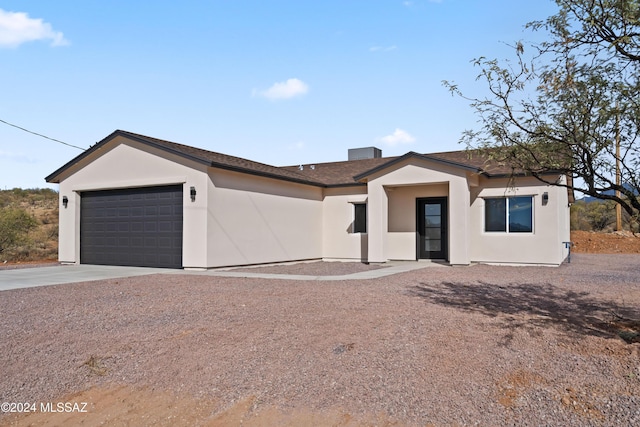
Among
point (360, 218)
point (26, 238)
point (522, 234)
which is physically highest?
point (360, 218)

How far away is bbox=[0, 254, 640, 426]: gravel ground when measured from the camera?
369 centimetres

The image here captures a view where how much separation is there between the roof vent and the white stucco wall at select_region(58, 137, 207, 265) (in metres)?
11.5

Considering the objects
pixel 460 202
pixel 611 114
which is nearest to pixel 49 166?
pixel 460 202

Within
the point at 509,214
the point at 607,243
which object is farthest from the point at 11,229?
the point at 607,243

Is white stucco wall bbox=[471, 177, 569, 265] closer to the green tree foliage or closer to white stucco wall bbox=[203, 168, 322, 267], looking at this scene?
white stucco wall bbox=[203, 168, 322, 267]

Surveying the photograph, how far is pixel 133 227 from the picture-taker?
14.1m

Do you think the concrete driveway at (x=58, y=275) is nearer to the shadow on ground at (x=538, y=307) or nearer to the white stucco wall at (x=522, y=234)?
the shadow on ground at (x=538, y=307)

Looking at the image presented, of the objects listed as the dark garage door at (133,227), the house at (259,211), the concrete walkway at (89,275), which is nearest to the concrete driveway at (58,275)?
the concrete walkway at (89,275)

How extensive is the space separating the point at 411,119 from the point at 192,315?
8.46 m

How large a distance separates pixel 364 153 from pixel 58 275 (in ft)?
49.5

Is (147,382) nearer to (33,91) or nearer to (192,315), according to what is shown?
(192,315)

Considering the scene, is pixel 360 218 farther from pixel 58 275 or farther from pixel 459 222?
pixel 58 275

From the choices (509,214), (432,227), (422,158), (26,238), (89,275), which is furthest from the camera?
(26,238)

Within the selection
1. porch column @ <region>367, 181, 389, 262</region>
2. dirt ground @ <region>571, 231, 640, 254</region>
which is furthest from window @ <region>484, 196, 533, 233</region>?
dirt ground @ <region>571, 231, 640, 254</region>
